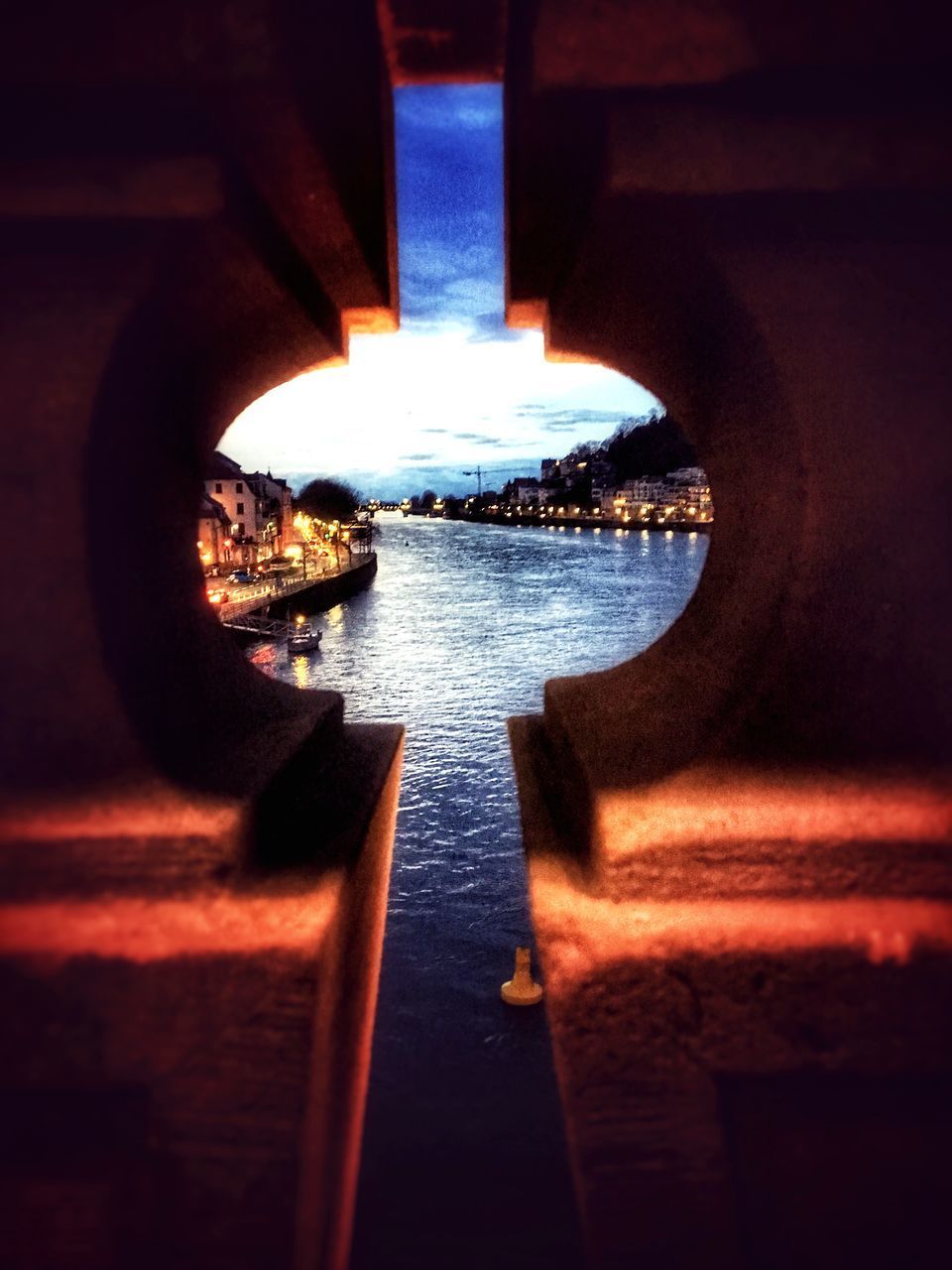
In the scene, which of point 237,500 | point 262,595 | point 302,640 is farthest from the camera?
point 237,500

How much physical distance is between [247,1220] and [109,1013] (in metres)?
0.72

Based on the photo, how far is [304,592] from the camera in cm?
4478

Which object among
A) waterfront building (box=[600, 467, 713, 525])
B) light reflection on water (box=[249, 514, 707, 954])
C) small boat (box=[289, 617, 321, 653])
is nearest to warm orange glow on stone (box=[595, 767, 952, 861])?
light reflection on water (box=[249, 514, 707, 954])

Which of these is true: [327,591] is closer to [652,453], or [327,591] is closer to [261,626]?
[261,626]

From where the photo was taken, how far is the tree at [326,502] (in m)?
83.0

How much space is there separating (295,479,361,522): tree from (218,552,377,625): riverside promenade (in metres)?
19.0

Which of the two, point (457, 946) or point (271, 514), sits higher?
point (271, 514)

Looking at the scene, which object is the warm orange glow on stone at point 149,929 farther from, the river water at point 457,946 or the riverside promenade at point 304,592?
the riverside promenade at point 304,592

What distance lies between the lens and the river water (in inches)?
392

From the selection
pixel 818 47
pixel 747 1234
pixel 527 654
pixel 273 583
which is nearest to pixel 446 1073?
pixel 747 1234

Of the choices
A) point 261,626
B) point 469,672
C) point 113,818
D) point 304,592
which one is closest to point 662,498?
point 304,592

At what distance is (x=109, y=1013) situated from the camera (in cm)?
218

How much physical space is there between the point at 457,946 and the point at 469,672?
18026 millimetres

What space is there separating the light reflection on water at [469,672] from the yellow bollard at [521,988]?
688mm
